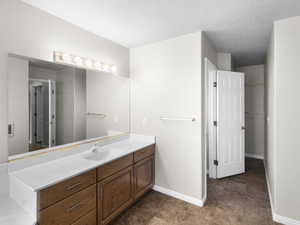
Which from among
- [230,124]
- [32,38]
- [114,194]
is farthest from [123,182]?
[230,124]

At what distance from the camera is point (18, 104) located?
5.08 feet

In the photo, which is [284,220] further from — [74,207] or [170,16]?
[170,16]

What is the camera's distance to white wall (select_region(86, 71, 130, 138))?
2.28 m

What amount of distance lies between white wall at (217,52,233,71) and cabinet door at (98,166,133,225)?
263cm

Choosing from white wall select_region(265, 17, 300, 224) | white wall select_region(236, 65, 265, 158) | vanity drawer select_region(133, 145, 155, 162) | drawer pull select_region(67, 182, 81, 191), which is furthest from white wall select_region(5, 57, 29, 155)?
white wall select_region(236, 65, 265, 158)

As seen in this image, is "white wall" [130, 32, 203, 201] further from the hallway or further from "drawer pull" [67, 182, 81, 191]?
"drawer pull" [67, 182, 81, 191]

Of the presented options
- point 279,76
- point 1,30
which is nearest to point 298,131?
point 279,76

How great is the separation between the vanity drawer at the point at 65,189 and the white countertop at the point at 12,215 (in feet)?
0.35

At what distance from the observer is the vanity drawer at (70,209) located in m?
1.27

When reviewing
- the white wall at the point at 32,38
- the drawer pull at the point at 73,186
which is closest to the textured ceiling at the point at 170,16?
the white wall at the point at 32,38

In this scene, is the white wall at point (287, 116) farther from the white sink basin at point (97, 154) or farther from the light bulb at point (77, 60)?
the light bulb at point (77, 60)

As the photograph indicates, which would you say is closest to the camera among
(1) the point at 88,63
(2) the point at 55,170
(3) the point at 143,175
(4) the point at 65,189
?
(4) the point at 65,189

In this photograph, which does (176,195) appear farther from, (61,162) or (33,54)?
(33,54)

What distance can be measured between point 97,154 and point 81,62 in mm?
1176
